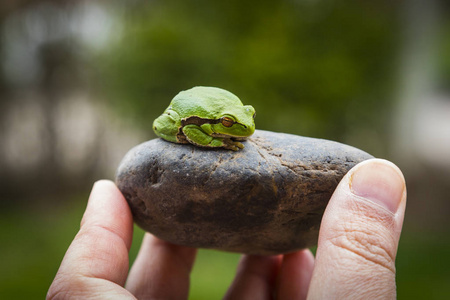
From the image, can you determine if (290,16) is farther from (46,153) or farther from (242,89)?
(46,153)

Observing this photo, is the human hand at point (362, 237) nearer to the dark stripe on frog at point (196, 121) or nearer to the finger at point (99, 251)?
the dark stripe on frog at point (196, 121)

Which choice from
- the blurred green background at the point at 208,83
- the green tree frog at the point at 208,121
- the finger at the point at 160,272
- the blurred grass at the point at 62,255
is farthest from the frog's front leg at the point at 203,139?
the blurred green background at the point at 208,83

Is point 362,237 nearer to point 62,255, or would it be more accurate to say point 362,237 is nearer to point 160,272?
point 160,272

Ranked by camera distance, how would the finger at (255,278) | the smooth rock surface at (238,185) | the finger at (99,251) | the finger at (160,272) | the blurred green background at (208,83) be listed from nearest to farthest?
the finger at (99,251), the smooth rock surface at (238,185), the finger at (160,272), the finger at (255,278), the blurred green background at (208,83)

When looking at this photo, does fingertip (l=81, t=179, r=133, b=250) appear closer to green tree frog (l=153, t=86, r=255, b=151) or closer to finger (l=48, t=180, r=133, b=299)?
finger (l=48, t=180, r=133, b=299)

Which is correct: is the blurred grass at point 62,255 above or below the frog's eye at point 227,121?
below
